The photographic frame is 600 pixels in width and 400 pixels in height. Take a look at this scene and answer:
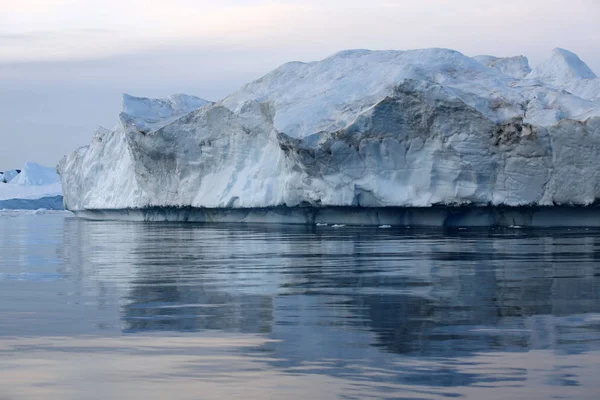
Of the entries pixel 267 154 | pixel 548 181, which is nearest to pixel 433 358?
pixel 548 181

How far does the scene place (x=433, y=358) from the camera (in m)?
5.58

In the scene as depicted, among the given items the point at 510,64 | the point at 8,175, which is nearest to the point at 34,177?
the point at 8,175

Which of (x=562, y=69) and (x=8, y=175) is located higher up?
(x=562, y=69)

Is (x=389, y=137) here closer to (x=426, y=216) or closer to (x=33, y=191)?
(x=426, y=216)

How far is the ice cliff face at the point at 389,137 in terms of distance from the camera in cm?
2411

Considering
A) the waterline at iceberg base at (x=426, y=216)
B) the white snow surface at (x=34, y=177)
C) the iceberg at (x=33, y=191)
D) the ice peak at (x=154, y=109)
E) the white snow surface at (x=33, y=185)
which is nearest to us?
the waterline at iceberg base at (x=426, y=216)

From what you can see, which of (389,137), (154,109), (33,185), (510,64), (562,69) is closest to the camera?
(389,137)

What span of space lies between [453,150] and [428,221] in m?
2.98

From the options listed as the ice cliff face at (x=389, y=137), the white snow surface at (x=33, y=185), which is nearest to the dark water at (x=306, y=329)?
the ice cliff face at (x=389, y=137)

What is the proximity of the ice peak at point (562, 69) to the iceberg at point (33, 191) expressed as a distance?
177 feet

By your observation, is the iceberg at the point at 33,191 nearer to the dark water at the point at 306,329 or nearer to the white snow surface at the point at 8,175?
the white snow surface at the point at 8,175

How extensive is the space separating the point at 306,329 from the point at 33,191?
7806cm

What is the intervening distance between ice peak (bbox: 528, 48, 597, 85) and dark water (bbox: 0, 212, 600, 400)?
18.8 meters

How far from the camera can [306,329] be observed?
6.76m
